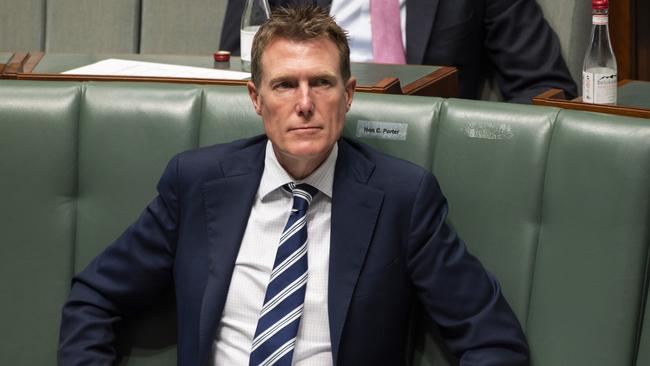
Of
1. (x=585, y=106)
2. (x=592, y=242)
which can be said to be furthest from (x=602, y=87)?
(x=592, y=242)

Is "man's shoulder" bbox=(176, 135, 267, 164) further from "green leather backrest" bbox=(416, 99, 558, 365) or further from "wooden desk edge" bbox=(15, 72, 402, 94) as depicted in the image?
"green leather backrest" bbox=(416, 99, 558, 365)

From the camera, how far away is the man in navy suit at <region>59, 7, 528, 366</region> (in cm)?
163

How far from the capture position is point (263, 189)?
1.72 m

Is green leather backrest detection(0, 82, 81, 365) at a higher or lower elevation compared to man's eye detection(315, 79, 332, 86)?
lower

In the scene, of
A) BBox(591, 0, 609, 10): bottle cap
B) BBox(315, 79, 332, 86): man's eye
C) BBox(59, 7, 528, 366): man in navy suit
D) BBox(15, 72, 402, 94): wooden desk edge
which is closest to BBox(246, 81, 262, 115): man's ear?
BBox(59, 7, 528, 366): man in navy suit

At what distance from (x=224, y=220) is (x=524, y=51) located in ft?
3.90

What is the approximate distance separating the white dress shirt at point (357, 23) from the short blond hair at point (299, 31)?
1070mm

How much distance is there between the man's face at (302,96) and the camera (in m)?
1.61

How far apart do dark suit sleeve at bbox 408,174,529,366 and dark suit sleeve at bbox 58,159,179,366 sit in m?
0.43

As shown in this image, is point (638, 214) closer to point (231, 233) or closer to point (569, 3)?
point (231, 233)

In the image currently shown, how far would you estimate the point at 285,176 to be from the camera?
1.70 m

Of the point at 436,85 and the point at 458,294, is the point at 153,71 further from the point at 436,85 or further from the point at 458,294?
the point at 458,294

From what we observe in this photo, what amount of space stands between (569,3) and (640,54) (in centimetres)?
26

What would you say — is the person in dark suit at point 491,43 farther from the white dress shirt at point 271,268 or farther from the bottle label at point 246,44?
the white dress shirt at point 271,268
